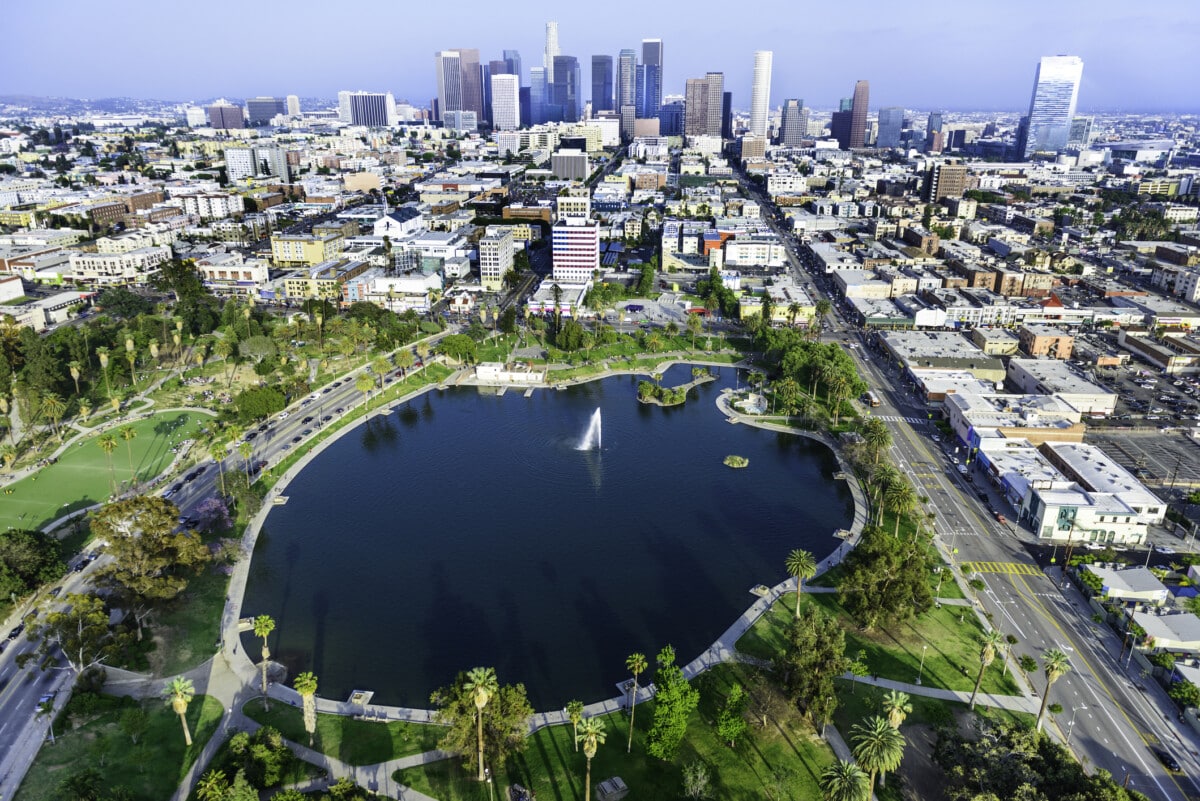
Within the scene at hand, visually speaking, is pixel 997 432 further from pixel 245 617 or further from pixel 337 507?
pixel 245 617

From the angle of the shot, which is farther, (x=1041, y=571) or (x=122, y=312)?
(x=122, y=312)

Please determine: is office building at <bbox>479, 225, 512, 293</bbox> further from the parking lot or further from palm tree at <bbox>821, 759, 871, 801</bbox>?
palm tree at <bbox>821, 759, 871, 801</bbox>

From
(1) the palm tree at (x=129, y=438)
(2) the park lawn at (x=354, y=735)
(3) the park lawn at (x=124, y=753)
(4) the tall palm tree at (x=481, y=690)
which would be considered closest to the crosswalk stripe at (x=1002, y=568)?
(4) the tall palm tree at (x=481, y=690)

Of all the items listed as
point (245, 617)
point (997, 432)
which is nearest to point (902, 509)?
point (997, 432)

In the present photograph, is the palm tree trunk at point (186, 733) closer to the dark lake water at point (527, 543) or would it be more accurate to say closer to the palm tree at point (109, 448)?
the dark lake water at point (527, 543)

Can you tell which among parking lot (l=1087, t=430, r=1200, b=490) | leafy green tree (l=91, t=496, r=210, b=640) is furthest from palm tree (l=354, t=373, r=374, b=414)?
parking lot (l=1087, t=430, r=1200, b=490)
